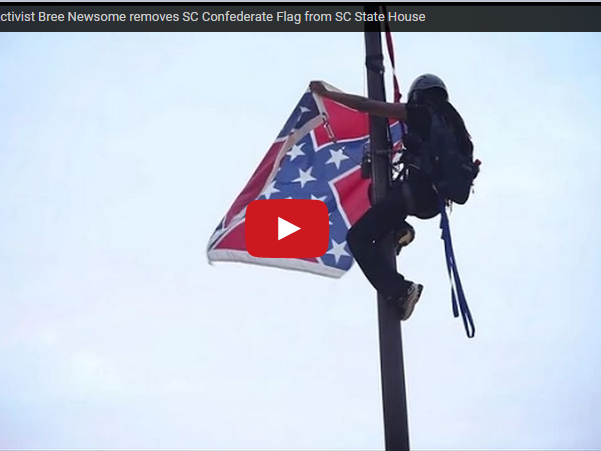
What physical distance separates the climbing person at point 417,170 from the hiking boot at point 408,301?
19cm

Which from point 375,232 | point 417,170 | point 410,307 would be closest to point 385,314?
point 410,307

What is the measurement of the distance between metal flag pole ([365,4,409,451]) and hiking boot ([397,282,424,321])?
6 centimetres

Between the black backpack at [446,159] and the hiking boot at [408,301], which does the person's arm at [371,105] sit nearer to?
the black backpack at [446,159]

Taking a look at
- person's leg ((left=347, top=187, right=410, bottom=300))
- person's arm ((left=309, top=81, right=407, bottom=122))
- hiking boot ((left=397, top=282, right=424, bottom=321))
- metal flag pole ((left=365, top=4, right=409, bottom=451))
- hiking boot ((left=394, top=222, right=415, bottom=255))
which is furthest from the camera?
hiking boot ((left=394, top=222, right=415, bottom=255))

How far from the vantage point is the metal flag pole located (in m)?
6.99

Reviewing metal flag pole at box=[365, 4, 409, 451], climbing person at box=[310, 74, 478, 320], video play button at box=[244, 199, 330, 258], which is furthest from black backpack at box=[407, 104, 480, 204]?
video play button at box=[244, 199, 330, 258]

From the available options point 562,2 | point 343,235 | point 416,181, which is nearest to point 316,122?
point 343,235

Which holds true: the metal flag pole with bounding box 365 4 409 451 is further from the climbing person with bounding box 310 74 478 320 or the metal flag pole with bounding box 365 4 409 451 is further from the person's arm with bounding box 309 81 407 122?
the person's arm with bounding box 309 81 407 122

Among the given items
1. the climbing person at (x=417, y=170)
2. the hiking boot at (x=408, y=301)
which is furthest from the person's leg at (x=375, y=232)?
the hiking boot at (x=408, y=301)

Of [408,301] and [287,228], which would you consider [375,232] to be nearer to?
[408,301]

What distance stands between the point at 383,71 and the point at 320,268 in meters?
1.78

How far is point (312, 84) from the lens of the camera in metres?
8.02

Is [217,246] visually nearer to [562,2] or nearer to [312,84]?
[312,84]

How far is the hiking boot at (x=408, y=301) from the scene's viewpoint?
7320mm
